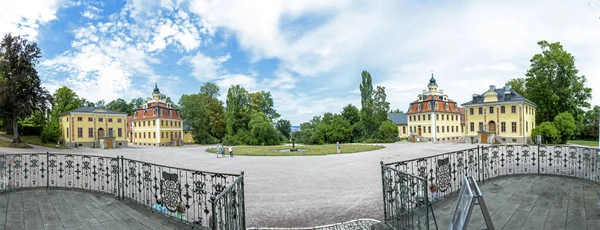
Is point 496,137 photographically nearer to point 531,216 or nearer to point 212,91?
point 531,216

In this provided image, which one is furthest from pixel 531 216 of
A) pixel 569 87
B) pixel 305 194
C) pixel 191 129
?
pixel 191 129

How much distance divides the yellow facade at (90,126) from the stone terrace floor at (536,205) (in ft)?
166

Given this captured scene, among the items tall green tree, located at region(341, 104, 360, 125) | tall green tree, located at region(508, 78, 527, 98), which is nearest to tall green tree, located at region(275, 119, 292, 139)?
tall green tree, located at region(341, 104, 360, 125)

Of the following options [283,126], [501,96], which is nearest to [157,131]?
[283,126]

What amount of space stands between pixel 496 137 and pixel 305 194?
131ft

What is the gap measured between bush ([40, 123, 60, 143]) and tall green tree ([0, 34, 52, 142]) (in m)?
6.48

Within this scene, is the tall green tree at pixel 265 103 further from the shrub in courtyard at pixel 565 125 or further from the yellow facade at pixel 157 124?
the shrub in courtyard at pixel 565 125

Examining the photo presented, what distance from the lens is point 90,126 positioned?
4331 cm

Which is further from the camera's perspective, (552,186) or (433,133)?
(433,133)

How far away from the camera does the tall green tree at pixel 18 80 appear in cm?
3338

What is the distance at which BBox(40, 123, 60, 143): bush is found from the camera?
137ft

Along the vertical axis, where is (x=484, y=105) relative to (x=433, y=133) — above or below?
above

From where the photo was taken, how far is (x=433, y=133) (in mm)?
47812

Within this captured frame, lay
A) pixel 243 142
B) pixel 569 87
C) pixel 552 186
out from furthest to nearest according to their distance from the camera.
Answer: pixel 243 142, pixel 569 87, pixel 552 186
